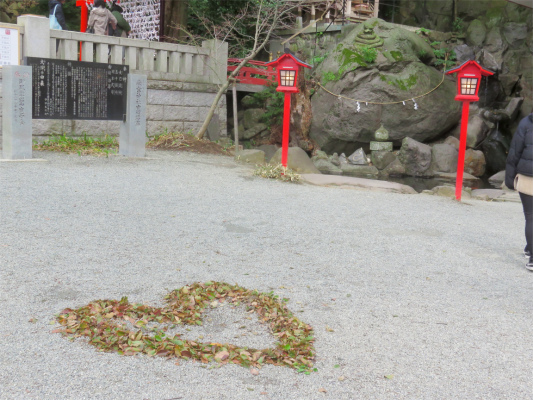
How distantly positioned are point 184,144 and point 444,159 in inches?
300

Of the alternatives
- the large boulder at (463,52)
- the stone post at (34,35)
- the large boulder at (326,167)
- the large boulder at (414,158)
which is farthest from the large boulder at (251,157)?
the large boulder at (463,52)

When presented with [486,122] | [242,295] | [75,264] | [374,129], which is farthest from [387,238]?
[486,122]

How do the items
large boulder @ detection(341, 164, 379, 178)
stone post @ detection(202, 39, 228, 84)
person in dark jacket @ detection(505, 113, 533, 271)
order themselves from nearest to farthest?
person in dark jacket @ detection(505, 113, 533, 271) → stone post @ detection(202, 39, 228, 84) → large boulder @ detection(341, 164, 379, 178)

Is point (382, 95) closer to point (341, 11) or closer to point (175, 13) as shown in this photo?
point (341, 11)

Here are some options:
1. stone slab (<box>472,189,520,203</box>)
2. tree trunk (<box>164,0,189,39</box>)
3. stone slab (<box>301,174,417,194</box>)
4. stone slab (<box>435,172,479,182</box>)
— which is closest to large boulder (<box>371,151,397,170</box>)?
stone slab (<box>435,172,479,182</box>)

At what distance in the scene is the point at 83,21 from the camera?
15.3 meters

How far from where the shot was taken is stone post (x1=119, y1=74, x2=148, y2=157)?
1038 centimetres

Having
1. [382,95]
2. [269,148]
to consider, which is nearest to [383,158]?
[382,95]

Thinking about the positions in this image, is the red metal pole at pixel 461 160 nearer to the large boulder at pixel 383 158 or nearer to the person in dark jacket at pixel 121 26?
the large boulder at pixel 383 158

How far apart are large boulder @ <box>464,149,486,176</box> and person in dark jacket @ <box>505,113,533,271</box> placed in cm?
1101

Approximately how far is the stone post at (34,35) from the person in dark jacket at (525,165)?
9329mm

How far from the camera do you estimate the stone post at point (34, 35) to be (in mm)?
10961

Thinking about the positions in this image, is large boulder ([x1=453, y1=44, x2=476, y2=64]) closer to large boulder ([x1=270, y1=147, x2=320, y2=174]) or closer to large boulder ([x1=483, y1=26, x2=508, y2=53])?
large boulder ([x1=483, y1=26, x2=508, y2=53])

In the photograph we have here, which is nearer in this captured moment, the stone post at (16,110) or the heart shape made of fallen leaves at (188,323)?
the heart shape made of fallen leaves at (188,323)
